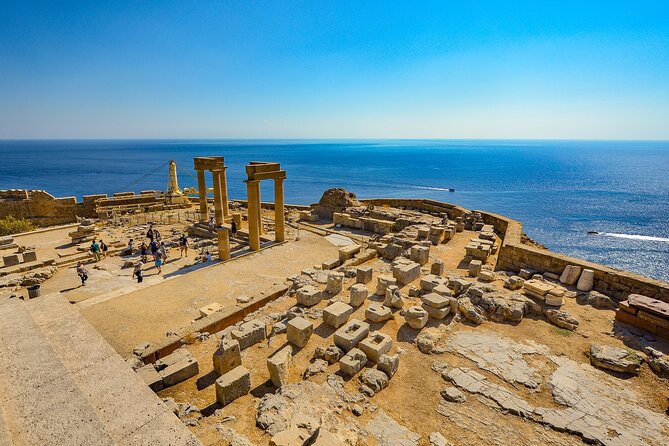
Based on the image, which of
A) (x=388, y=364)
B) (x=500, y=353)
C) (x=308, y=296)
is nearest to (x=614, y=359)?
(x=500, y=353)

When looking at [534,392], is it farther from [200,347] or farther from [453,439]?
[200,347]

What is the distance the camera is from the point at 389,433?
5539 millimetres

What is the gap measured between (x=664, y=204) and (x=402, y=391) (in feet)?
258

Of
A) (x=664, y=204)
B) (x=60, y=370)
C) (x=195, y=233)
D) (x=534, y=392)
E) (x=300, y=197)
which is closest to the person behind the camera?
(x=60, y=370)

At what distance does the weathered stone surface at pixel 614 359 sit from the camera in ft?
22.0

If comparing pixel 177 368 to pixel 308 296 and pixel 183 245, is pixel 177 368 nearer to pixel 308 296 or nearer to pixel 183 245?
pixel 308 296

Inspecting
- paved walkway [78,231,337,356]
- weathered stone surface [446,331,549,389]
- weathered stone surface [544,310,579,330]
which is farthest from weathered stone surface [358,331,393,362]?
paved walkway [78,231,337,356]

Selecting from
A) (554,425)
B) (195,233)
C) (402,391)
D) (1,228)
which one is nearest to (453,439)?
(402,391)

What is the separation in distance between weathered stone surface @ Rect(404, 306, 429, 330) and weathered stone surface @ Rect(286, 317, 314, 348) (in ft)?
8.40

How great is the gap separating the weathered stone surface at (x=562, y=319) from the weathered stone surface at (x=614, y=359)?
95 centimetres

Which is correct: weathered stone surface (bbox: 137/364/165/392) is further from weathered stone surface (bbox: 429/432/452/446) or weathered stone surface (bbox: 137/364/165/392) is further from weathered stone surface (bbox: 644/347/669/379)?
weathered stone surface (bbox: 644/347/669/379)

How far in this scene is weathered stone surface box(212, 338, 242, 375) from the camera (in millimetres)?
6891

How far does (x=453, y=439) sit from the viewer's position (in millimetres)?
5438

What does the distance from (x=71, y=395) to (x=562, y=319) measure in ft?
34.2
